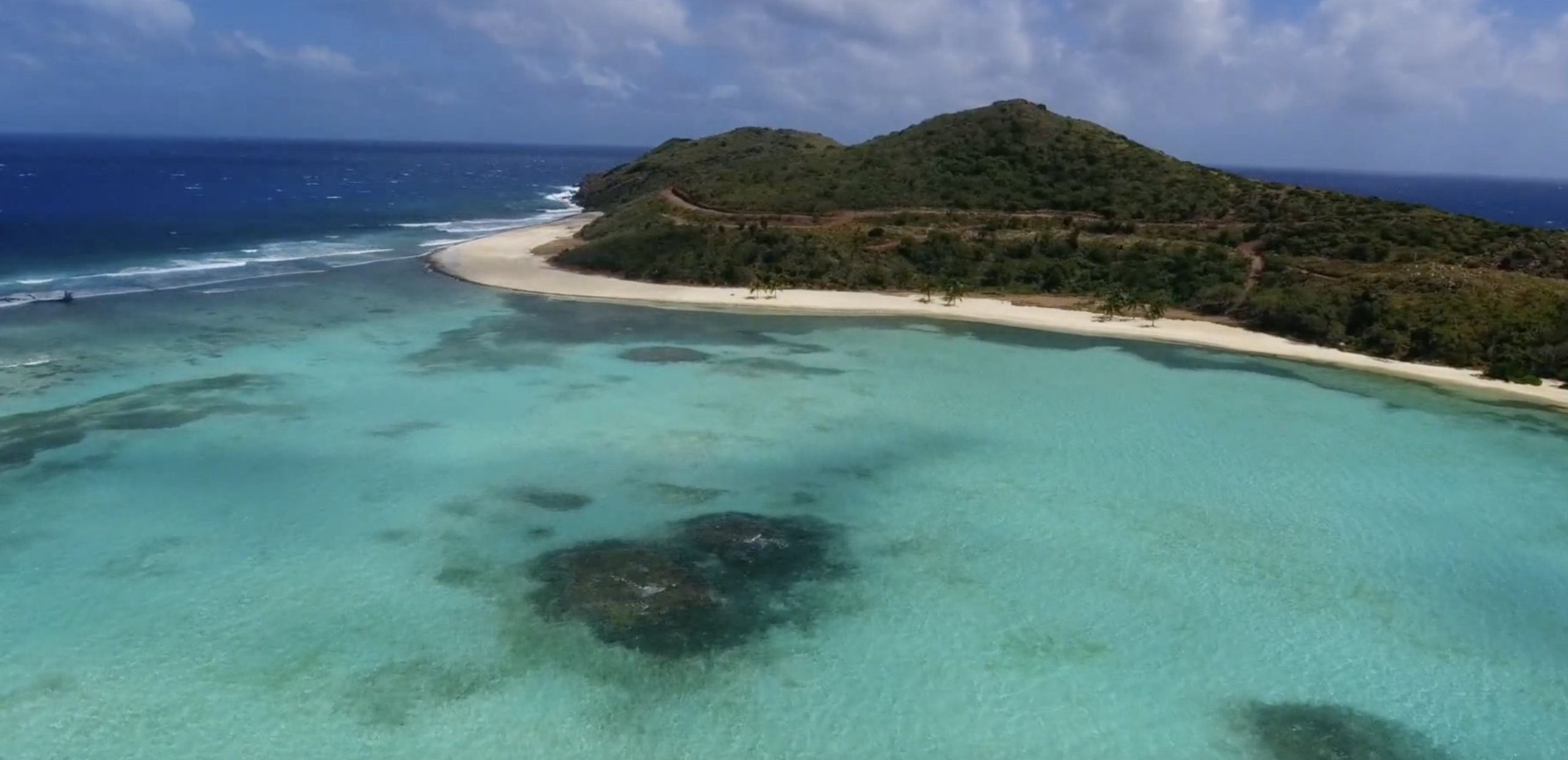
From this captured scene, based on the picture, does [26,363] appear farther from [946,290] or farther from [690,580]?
[946,290]

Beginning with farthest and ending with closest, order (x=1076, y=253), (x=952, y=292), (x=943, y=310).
Result: (x=1076, y=253) < (x=952, y=292) < (x=943, y=310)

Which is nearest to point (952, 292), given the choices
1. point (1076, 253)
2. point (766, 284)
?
point (1076, 253)

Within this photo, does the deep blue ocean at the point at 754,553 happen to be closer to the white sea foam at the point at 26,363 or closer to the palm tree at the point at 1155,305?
the white sea foam at the point at 26,363

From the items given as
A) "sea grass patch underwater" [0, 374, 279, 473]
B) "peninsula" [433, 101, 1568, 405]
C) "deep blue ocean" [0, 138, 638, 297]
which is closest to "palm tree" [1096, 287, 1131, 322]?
"peninsula" [433, 101, 1568, 405]

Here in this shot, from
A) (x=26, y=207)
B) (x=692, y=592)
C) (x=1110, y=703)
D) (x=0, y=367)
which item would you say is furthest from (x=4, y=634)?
(x=26, y=207)

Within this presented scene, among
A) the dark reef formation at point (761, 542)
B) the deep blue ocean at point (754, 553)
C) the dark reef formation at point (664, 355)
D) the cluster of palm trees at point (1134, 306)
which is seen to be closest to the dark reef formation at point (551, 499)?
the deep blue ocean at point (754, 553)

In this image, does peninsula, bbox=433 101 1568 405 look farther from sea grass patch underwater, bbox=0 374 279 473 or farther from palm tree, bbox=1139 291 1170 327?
sea grass patch underwater, bbox=0 374 279 473
